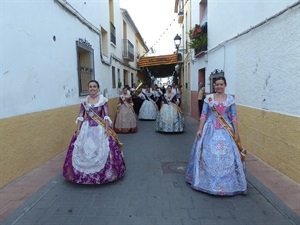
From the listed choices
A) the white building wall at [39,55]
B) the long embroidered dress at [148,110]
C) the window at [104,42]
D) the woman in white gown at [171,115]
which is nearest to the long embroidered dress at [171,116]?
the woman in white gown at [171,115]

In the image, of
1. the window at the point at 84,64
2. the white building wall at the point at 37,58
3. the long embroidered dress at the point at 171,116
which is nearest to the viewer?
the white building wall at the point at 37,58

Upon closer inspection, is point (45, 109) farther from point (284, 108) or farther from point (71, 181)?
point (284, 108)

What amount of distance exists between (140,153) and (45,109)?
2271 mm

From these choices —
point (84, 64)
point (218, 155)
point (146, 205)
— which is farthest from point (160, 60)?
point (146, 205)

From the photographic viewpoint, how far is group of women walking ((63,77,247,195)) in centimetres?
380

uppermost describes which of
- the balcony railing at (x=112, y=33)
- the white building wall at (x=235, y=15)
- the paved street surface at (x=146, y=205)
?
the balcony railing at (x=112, y=33)

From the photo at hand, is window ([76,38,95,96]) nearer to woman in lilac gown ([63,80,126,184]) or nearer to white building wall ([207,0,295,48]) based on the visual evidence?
woman in lilac gown ([63,80,126,184])

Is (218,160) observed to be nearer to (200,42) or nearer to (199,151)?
(199,151)

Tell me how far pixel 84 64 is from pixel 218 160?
6535mm

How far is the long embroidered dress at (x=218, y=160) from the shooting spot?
12.4 ft

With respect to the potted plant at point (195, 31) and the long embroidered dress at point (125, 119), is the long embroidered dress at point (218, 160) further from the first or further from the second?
the potted plant at point (195, 31)

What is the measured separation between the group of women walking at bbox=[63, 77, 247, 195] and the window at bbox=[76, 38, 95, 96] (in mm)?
3657

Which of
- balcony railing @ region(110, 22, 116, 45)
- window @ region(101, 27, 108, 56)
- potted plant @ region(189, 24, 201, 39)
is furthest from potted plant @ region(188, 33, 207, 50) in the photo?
balcony railing @ region(110, 22, 116, 45)

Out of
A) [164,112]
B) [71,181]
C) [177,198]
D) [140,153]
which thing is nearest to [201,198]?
[177,198]
